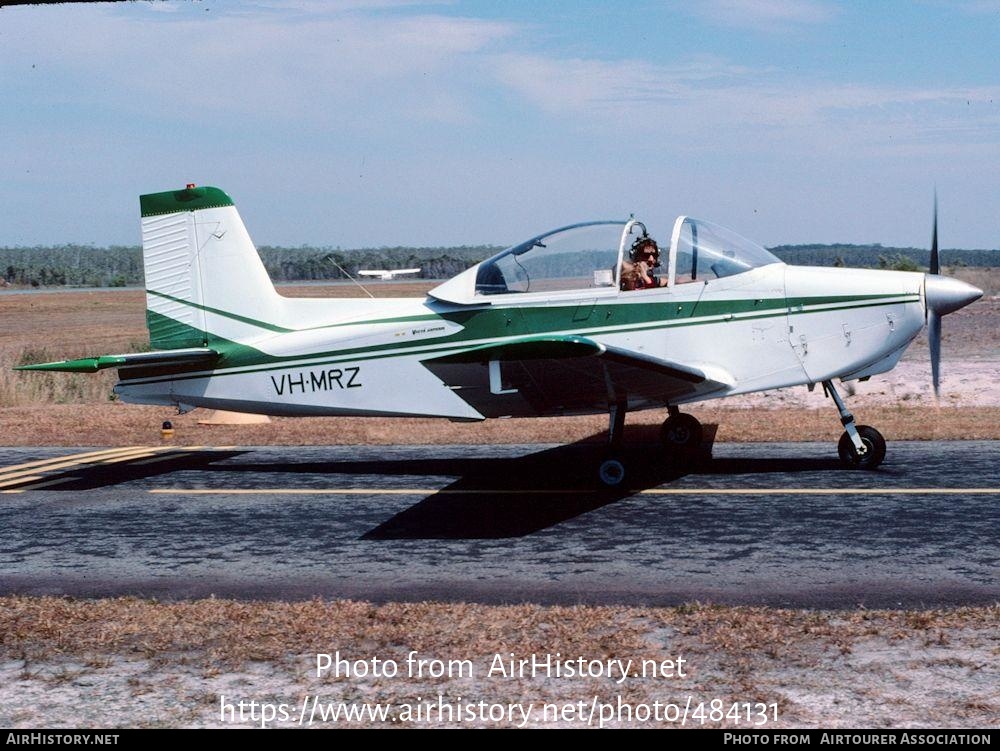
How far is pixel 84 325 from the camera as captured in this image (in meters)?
50.3

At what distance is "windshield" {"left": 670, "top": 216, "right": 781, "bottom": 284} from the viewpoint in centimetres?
1067

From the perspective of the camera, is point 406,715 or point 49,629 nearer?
point 406,715

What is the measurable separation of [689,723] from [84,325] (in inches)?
1969

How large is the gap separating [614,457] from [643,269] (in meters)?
1.91

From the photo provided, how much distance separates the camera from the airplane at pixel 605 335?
10.4 meters

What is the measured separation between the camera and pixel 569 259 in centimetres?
1077

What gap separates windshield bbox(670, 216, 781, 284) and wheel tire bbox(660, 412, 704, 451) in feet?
7.30

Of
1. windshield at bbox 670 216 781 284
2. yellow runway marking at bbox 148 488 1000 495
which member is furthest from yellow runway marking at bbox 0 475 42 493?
windshield at bbox 670 216 781 284

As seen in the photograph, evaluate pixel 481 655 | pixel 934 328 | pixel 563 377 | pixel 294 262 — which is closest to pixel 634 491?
pixel 563 377

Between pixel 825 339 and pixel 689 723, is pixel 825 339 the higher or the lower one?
the higher one

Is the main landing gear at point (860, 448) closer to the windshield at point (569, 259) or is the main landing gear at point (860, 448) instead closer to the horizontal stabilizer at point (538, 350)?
the windshield at point (569, 259)

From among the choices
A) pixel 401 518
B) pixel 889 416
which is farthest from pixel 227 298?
pixel 889 416

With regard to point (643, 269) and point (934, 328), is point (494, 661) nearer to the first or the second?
point (643, 269)

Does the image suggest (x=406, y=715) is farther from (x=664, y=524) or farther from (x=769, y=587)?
(x=664, y=524)
